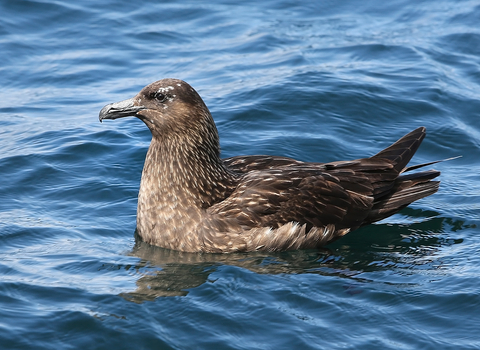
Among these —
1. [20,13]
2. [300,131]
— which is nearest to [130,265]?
[300,131]

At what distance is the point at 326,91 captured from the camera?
1116cm

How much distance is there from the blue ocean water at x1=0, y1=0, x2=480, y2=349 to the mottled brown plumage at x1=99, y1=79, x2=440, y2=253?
0.20m

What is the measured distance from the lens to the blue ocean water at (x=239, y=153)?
609cm

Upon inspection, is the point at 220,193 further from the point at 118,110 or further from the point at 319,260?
the point at 118,110

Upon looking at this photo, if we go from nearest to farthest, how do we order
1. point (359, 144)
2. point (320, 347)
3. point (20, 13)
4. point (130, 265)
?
1. point (320, 347)
2. point (130, 265)
3. point (359, 144)
4. point (20, 13)

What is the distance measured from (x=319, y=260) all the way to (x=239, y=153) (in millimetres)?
2812

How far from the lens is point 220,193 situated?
25.0ft

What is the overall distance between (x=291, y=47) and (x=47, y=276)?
741cm

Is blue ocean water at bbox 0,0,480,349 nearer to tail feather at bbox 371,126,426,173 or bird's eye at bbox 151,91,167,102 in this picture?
tail feather at bbox 371,126,426,173

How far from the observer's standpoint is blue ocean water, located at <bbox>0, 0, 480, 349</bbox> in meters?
6.09

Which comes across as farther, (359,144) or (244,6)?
(244,6)

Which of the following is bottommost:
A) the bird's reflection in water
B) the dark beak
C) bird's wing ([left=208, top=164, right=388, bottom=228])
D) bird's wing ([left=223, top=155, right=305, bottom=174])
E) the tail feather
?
the bird's reflection in water

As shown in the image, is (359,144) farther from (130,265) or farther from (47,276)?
(47,276)

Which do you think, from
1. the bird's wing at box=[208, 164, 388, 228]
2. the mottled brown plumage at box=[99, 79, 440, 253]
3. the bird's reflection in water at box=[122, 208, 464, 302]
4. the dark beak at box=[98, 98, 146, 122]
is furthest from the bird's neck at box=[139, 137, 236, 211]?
the bird's reflection in water at box=[122, 208, 464, 302]
